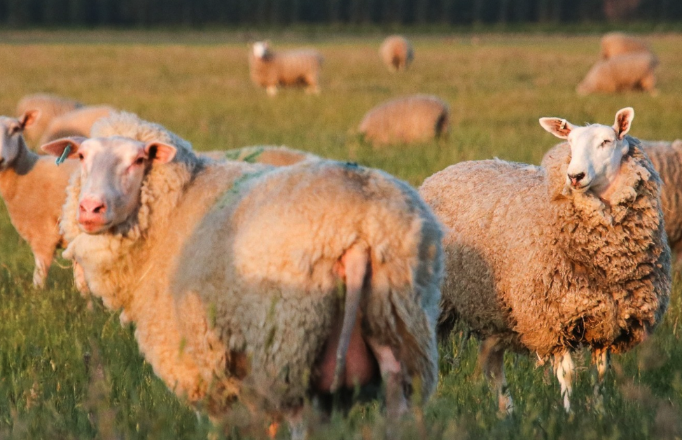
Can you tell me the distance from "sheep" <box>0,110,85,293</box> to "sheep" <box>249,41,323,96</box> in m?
16.7

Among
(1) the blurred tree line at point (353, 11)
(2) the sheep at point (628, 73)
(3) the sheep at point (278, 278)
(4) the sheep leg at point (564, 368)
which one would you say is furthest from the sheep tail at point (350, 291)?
(1) the blurred tree line at point (353, 11)

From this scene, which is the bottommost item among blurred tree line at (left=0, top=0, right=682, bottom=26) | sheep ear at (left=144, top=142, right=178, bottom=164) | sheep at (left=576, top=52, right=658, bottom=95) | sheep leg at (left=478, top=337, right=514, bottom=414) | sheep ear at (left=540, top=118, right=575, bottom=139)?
blurred tree line at (left=0, top=0, right=682, bottom=26)

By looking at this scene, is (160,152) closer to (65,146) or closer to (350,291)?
(65,146)

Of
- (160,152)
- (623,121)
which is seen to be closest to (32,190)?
(160,152)

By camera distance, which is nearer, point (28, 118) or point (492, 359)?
point (492, 359)

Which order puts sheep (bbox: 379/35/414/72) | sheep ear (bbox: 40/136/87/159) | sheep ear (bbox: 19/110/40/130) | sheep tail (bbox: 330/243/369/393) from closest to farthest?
sheep tail (bbox: 330/243/369/393) → sheep ear (bbox: 40/136/87/159) → sheep ear (bbox: 19/110/40/130) → sheep (bbox: 379/35/414/72)

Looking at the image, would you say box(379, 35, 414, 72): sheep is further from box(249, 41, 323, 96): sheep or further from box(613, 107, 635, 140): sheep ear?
box(613, 107, 635, 140): sheep ear

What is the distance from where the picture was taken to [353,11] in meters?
79.0

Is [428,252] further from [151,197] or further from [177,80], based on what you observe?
[177,80]

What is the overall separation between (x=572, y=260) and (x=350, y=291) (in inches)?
77.8

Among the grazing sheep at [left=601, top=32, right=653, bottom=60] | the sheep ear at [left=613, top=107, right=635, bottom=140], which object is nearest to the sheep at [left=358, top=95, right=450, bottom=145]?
the sheep ear at [left=613, top=107, right=635, bottom=140]

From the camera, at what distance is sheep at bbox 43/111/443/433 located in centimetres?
327

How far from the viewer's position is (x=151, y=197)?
3.96 meters

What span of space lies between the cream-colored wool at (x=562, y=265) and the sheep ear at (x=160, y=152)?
1.91m
